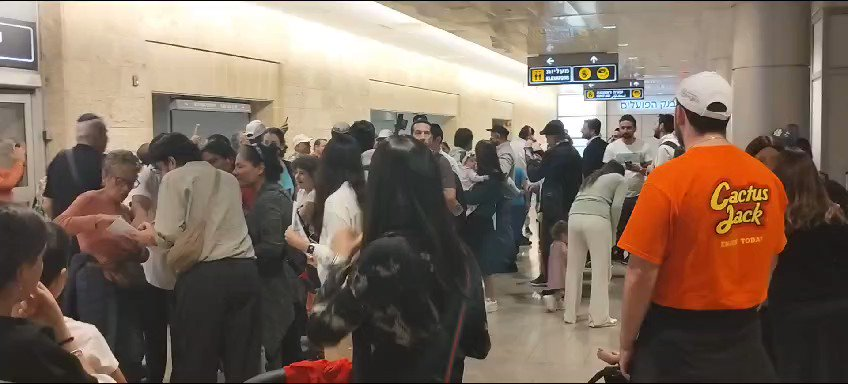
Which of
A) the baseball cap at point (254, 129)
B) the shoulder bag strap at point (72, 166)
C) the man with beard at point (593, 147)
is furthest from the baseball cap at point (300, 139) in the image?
the shoulder bag strap at point (72, 166)

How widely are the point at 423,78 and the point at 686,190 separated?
2516 mm

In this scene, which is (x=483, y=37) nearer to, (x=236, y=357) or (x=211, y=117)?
(x=211, y=117)

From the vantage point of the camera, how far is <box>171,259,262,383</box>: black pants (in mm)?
2709

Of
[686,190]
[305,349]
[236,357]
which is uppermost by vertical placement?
[686,190]

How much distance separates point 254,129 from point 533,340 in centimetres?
160

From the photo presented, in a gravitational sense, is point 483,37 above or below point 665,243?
above

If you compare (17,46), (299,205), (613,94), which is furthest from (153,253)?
(613,94)

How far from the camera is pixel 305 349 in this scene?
464cm

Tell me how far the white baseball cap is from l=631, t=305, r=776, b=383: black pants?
560mm

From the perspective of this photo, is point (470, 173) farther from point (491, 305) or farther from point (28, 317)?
point (28, 317)

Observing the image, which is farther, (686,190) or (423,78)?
(423,78)

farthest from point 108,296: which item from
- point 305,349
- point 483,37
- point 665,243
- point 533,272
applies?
point 533,272

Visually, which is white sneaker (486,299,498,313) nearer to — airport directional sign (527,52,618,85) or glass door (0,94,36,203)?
glass door (0,94,36,203)

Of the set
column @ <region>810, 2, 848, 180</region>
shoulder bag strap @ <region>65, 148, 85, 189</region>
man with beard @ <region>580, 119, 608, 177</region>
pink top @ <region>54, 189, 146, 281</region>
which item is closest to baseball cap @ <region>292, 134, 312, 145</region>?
man with beard @ <region>580, 119, 608, 177</region>
